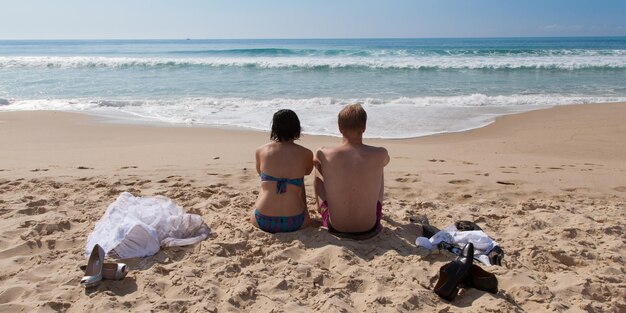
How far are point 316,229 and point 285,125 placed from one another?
0.90 m

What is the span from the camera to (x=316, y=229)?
3.90 m

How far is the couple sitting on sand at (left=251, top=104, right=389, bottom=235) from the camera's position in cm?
360

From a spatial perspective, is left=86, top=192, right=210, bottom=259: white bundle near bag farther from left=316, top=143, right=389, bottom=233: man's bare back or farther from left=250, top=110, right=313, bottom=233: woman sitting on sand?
left=316, top=143, right=389, bottom=233: man's bare back

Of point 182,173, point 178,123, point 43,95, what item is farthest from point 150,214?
point 43,95

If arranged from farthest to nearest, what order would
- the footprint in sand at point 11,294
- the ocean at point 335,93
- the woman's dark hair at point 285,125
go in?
the ocean at point 335,93 < the woman's dark hair at point 285,125 < the footprint in sand at point 11,294

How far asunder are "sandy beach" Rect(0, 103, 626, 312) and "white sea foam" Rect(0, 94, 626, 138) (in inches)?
53.5

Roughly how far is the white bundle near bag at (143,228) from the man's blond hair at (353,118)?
143cm

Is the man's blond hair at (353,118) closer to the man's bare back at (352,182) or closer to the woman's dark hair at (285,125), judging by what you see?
the man's bare back at (352,182)

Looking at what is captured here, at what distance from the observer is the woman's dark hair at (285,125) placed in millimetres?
3723

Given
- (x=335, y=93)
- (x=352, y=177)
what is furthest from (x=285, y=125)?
(x=335, y=93)

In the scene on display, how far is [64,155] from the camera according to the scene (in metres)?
6.73

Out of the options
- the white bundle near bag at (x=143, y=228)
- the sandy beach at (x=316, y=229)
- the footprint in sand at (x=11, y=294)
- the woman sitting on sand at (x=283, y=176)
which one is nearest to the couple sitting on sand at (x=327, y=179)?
the woman sitting on sand at (x=283, y=176)

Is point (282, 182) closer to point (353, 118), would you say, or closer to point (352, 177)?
point (352, 177)

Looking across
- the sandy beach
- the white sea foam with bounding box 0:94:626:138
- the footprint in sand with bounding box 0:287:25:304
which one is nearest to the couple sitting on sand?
the sandy beach
